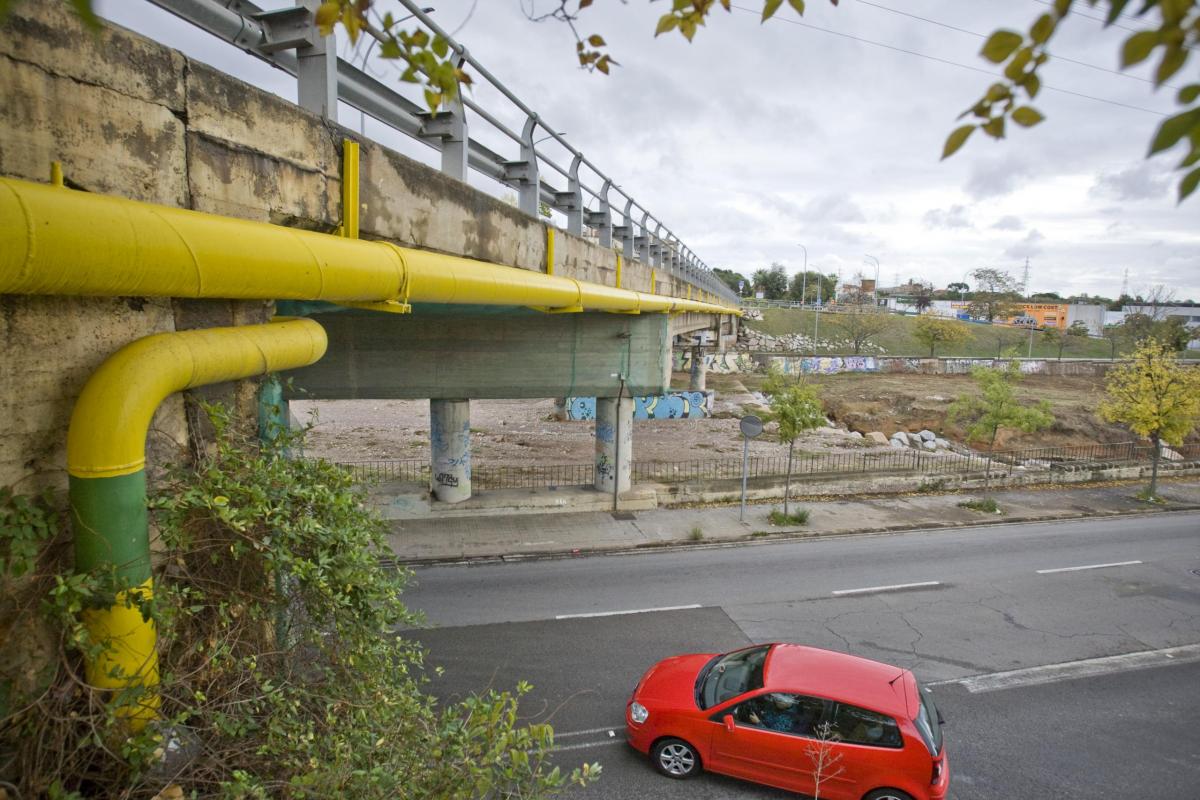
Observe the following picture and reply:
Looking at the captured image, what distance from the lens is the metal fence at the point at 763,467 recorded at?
61.1ft

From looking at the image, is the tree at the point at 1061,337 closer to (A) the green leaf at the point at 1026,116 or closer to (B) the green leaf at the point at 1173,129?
(A) the green leaf at the point at 1026,116

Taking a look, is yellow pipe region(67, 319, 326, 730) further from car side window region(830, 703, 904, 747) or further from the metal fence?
the metal fence

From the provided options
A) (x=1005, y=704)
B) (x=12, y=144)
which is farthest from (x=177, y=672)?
(x=1005, y=704)

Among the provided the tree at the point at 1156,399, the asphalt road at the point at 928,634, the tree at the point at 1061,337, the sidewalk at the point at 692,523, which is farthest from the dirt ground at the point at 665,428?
the tree at the point at 1061,337

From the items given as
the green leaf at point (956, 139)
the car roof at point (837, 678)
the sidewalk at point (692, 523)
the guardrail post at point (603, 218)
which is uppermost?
the guardrail post at point (603, 218)

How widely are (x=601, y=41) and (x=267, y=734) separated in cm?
356

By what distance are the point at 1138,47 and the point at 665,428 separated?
28.1m

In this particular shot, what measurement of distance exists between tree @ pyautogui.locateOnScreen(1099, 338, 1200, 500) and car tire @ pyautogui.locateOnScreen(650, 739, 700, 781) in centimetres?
1941

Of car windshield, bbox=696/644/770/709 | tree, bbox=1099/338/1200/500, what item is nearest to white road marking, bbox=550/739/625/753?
car windshield, bbox=696/644/770/709

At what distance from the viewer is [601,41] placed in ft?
9.04

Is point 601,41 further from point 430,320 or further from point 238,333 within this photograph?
point 430,320

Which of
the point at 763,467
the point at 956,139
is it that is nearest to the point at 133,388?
the point at 956,139

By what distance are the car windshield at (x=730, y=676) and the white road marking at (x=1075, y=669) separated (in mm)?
3060

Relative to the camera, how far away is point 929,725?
6195mm
